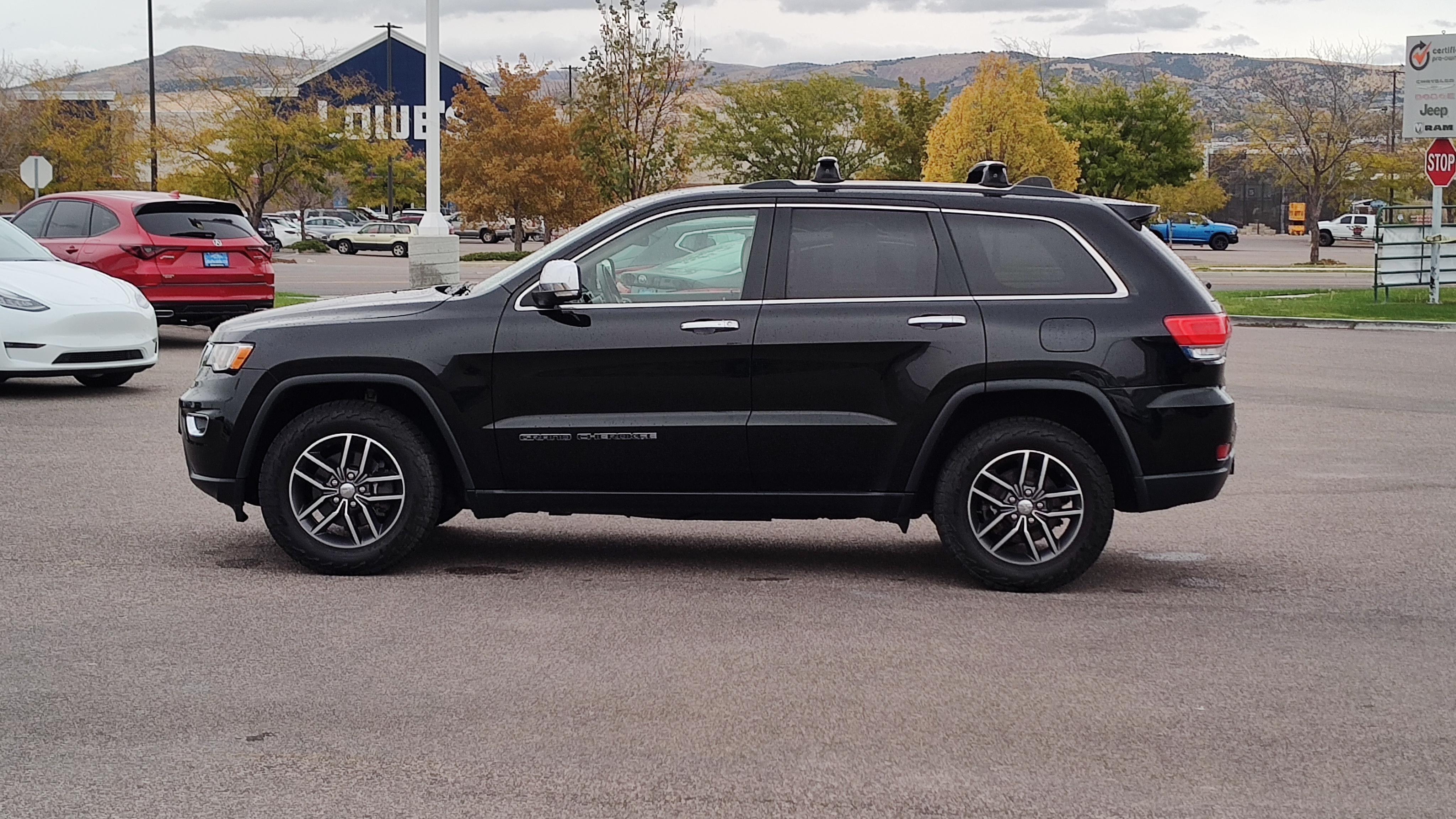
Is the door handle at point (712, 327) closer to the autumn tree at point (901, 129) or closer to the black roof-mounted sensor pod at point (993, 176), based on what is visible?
the black roof-mounted sensor pod at point (993, 176)

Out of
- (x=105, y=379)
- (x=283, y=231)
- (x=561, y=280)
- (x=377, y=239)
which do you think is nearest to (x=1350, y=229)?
(x=377, y=239)

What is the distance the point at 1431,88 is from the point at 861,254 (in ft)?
87.5

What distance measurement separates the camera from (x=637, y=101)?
39.0m

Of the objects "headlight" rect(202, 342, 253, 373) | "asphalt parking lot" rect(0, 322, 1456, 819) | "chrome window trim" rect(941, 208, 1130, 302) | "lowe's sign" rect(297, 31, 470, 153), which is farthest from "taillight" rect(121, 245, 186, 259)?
"lowe's sign" rect(297, 31, 470, 153)

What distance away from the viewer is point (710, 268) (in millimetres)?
7148

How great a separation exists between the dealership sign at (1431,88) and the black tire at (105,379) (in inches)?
962

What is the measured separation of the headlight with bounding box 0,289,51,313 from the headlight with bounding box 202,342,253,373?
6.54m

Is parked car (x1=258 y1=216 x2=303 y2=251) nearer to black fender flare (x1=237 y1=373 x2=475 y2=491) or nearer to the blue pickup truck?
A: the blue pickup truck

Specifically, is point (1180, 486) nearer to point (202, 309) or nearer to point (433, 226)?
point (202, 309)

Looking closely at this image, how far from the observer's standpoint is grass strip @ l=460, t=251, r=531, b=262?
152ft

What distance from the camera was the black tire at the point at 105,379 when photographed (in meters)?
14.4

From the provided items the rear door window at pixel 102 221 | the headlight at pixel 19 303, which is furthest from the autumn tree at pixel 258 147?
the headlight at pixel 19 303

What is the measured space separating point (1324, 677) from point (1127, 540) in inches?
104

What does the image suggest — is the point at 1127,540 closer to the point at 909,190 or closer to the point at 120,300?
the point at 909,190
